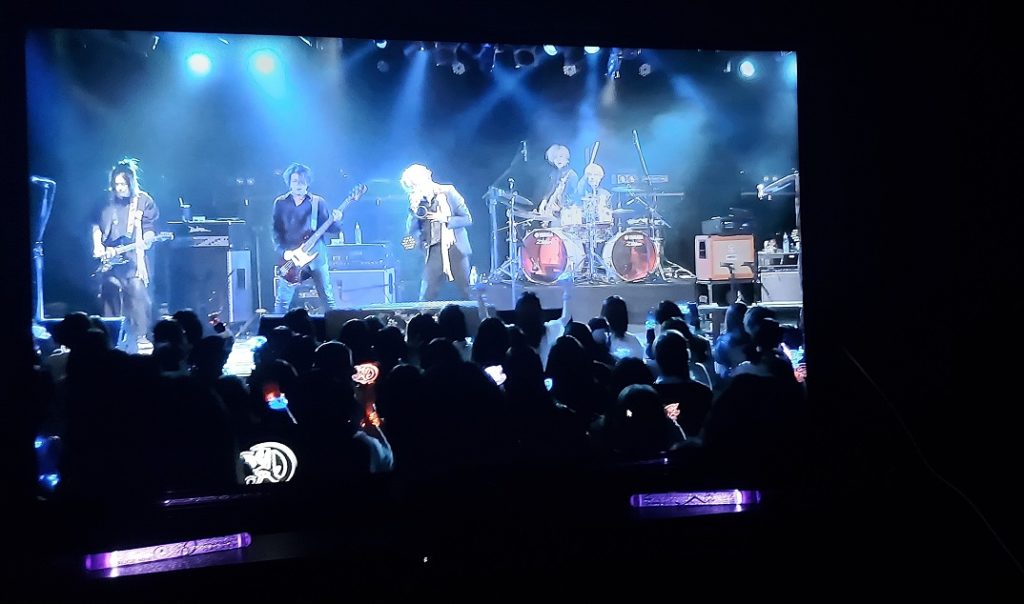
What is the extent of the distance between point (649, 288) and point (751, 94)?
68cm

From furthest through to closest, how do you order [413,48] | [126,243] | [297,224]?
[413,48], [297,224], [126,243]

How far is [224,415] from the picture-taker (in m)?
1.90

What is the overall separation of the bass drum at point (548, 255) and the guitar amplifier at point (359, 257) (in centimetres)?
38

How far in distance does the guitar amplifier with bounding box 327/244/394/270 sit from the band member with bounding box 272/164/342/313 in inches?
0.9

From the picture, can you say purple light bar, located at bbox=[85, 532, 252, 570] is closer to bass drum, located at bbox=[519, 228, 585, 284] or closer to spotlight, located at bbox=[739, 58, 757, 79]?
bass drum, located at bbox=[519, 228, 585, 284]

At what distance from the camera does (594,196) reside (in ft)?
6.84

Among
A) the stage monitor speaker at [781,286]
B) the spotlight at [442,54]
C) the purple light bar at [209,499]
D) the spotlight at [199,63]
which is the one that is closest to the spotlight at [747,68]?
the stage monitor speaker at [781,286]

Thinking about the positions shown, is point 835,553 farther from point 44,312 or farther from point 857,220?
point 44,312

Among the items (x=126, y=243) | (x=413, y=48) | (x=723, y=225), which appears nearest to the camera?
(x=126, y=243)

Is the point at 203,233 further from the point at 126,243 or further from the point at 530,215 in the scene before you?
the point at 530,215

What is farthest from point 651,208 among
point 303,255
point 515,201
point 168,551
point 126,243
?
point 168,551

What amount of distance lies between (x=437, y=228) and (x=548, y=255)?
337 mm

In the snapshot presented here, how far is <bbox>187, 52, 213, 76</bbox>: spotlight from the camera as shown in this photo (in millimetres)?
1885

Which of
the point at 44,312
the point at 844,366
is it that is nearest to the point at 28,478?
the point at 44,312
